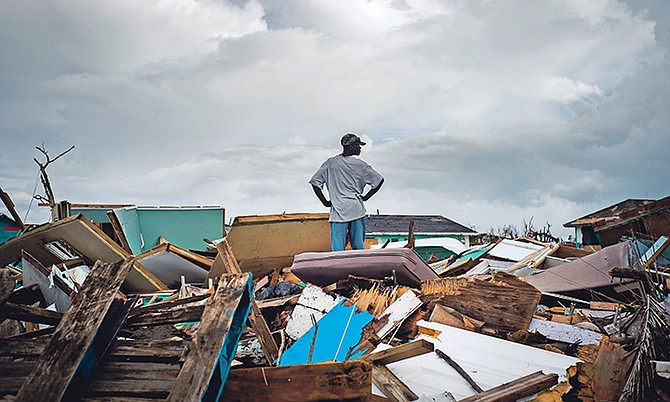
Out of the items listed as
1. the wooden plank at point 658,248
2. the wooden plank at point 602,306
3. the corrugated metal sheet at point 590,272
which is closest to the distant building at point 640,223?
the wooden plank at point 658,248

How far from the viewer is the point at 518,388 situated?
8.38 ft

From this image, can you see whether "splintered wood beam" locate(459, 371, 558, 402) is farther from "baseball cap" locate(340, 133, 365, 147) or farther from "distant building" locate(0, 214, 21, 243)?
"distant building" locate(0, 214, 21, 243)

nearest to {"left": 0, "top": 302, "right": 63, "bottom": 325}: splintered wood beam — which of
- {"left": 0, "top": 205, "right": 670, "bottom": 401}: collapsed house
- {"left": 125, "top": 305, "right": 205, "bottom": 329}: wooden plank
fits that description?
{"left": 0, "top": 205, "right": 670, "bottom": 401}: collapsed house

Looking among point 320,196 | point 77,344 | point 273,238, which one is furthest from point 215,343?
point 273,238

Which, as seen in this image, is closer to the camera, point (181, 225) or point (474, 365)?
point (474, 365)

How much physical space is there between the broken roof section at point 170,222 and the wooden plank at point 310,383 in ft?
21.4

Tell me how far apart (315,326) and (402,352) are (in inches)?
32.7

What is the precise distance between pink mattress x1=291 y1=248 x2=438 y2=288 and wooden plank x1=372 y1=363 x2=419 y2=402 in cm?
169

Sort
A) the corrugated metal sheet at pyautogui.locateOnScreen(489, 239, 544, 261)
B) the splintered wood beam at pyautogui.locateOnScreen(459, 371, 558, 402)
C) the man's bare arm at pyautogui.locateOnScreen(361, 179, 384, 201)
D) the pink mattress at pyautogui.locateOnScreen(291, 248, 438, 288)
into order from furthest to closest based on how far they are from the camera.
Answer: the corrugated metal sheet at pyautogui.locateOnScreen(489, 239, 544, 261)
the man's bare arm at pyautogui.locateOnScreen(361, 179, 384, 201)
the pink mattress at pyautogui.locateOnScreen(291, 248, 438, 288)
the splintered wood beam at pyautogui.locateOnScreen(459, 371, 558, 402)

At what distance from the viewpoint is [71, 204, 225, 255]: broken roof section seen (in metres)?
8.64

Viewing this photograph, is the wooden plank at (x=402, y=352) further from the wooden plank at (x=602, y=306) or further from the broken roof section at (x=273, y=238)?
the broken roof section at (x=273, y=238)

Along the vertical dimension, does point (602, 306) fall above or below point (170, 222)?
below

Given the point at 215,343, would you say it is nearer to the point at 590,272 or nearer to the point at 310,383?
the point at 310,383

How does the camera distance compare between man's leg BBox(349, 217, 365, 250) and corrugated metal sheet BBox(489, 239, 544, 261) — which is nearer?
man's leg BBox(349, 217, 365, 250)
